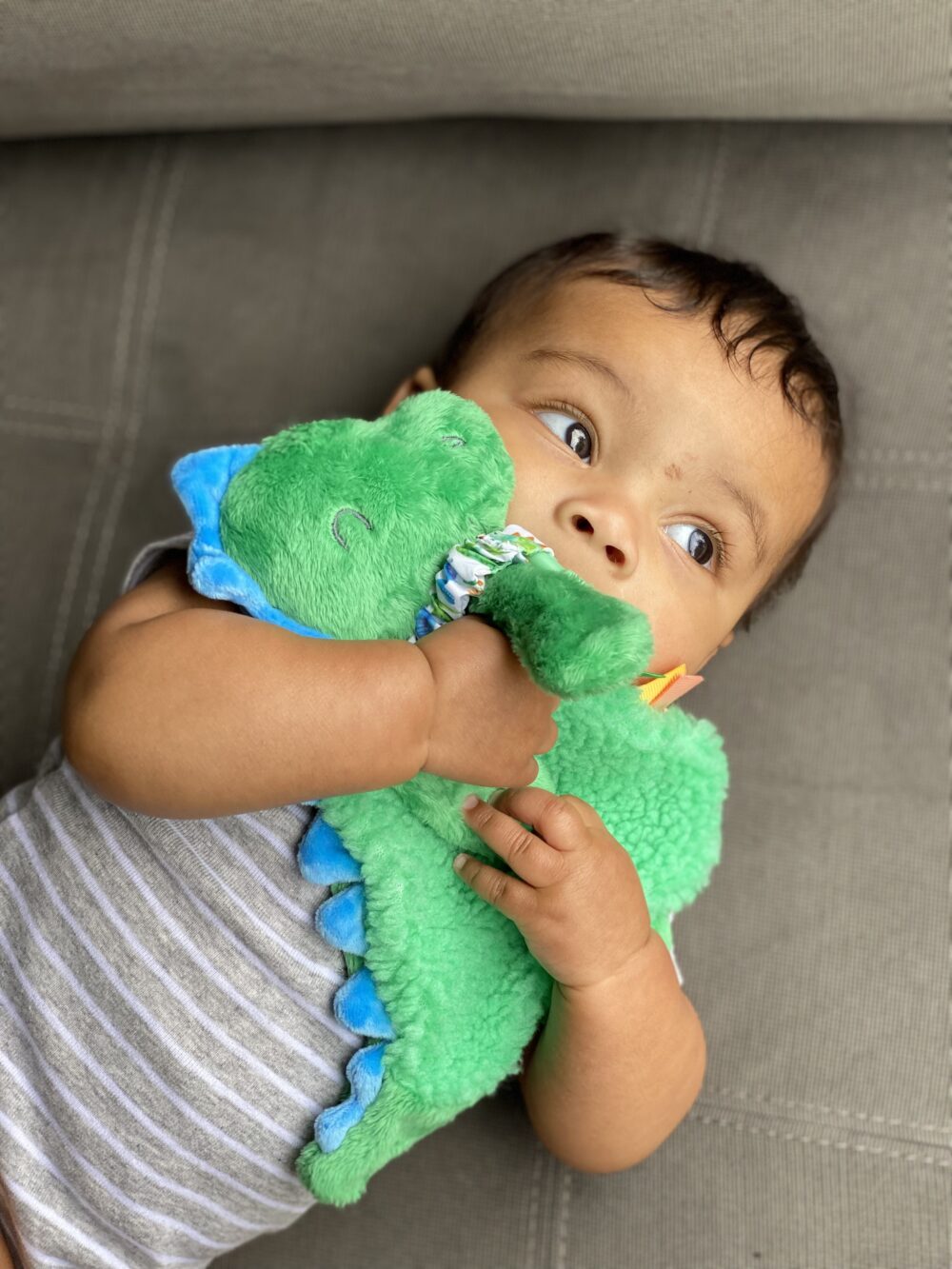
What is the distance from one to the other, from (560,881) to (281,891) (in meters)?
0.22

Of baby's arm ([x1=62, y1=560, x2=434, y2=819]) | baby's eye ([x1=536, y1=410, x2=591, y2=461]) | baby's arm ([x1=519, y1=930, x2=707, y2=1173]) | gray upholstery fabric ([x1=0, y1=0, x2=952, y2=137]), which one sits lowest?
baby's arm ([x1=519, y1=930, x2=707, y2=1173])

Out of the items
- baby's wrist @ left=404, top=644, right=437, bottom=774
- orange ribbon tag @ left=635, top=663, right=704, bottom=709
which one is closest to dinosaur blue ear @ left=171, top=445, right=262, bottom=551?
baby's wrist @ left=404, top=644, right=437, bottom=774

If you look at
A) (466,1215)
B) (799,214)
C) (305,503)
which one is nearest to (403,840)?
(305,503)

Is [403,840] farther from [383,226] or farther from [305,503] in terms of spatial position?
[383,226]

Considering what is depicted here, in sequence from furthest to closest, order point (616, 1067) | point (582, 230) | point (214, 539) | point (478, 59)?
point (582, 230) < point (478, 59) < point (616, 1067) < point (214, 539)

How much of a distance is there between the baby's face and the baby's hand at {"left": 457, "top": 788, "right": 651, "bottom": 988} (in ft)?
0.49

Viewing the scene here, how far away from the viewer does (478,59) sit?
115cm

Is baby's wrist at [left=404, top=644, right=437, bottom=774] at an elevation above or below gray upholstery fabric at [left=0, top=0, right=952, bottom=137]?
below

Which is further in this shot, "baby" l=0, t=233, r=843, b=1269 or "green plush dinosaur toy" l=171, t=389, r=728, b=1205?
"baby" l=0, t=233, r=843, b=1269

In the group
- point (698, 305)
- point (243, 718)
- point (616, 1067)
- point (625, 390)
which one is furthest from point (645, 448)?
point (616, 1067)

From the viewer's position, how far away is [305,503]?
0.83m

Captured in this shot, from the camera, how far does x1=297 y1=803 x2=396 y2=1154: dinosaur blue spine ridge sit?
0.91 metres

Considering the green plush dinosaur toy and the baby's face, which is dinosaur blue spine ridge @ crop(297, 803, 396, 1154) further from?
the baby's face

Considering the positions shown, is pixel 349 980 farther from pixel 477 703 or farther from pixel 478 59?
pixel 478 59
